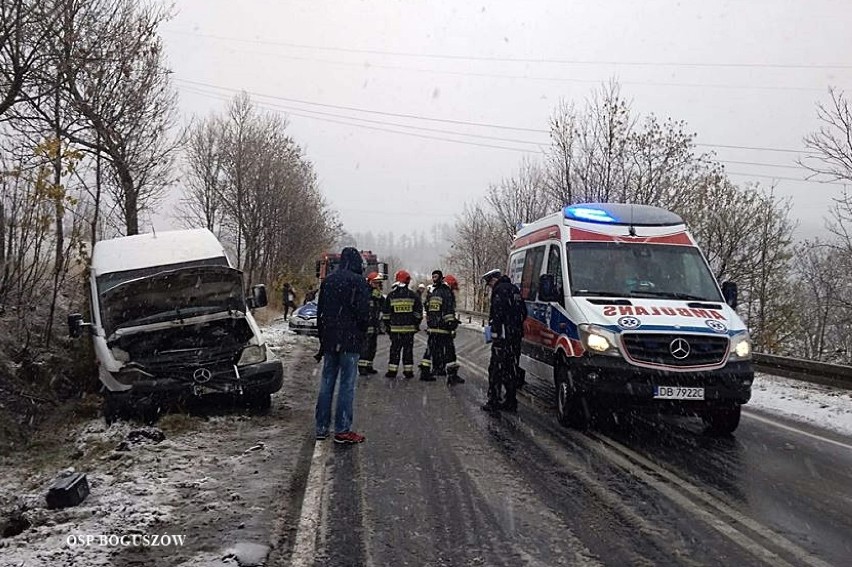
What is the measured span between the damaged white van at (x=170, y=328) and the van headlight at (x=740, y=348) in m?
5.22

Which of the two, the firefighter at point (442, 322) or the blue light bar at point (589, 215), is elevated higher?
the blue light bar at point (589, 215)

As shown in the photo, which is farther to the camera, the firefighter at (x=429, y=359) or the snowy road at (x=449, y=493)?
the firefighter at (x=429, y=359)

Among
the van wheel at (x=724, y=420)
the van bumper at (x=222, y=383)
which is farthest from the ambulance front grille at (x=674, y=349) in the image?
the van bumper at (x=222, y=383)

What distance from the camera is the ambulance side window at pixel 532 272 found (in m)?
9.57

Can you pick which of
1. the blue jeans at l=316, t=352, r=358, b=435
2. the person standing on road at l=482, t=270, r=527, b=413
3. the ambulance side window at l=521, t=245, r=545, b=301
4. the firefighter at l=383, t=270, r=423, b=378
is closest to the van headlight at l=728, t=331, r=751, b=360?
the person standing on road at l=482, t=270, r=527, b=413

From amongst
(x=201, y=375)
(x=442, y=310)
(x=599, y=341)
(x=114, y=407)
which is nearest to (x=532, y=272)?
(x=442, y=310)

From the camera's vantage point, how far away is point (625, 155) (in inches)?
936

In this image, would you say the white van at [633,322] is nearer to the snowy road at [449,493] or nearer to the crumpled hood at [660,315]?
the crumpled hood at [660,315]

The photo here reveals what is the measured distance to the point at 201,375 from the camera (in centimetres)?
779

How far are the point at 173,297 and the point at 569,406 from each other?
5139mm

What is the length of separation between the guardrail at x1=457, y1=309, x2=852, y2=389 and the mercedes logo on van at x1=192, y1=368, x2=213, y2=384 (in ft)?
30.1

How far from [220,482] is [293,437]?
1.70 meters

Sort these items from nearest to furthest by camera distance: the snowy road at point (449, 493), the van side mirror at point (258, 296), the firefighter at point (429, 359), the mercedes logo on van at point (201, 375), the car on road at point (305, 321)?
the snowy road at point (449, 493)
the mercedes logo on van at point (201, 375)
the van side mirror at point (258, 296)
the firefighter at point (429, 359)
the car on road at point (305, 321)

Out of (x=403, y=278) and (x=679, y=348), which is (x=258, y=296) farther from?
(x=679, y=348)
